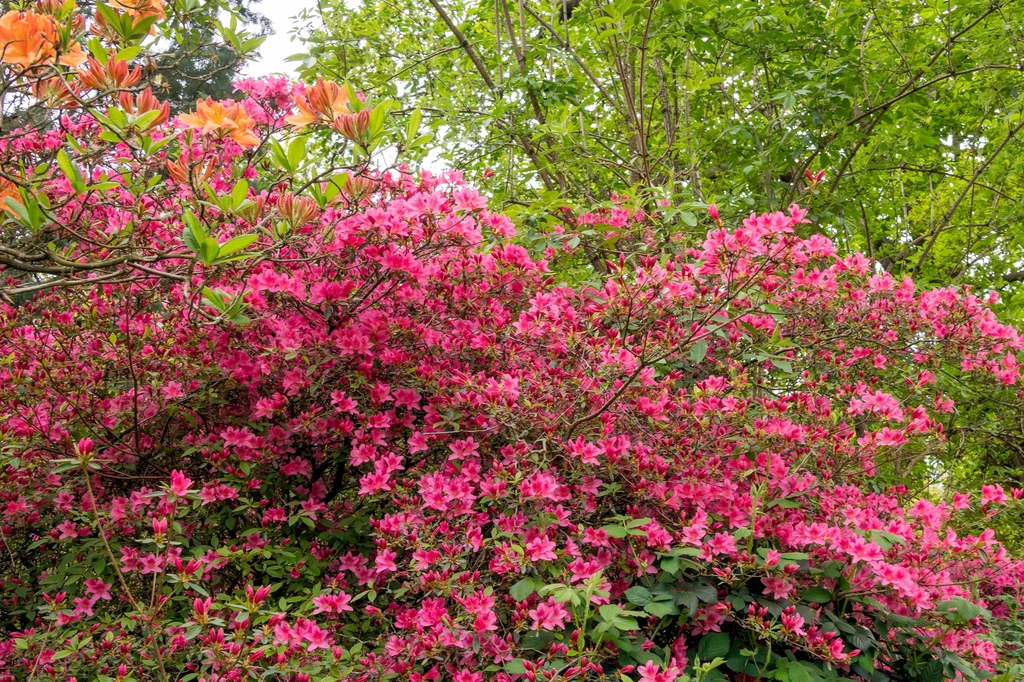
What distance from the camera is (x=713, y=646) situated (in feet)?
6.30

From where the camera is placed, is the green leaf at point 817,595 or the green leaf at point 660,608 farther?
the green leaf at point 817,595

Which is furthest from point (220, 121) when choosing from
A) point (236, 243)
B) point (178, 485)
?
point (178, 485)

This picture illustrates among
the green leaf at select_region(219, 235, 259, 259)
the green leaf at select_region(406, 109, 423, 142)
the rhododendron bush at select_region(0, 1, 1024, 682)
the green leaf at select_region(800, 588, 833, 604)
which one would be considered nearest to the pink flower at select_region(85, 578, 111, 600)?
the rhododendron bush at select_region(0, 1, 1024, 682)

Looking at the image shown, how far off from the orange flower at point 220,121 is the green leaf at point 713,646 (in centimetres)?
164

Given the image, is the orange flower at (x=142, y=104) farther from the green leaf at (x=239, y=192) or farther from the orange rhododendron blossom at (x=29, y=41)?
the green leaf at (x=239, y=192)

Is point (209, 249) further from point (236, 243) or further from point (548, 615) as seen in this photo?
point (548, 615)

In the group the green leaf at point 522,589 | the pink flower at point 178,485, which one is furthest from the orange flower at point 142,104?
the green leaf at point 522,589

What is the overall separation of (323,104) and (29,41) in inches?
23.3

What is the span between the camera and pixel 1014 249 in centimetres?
636

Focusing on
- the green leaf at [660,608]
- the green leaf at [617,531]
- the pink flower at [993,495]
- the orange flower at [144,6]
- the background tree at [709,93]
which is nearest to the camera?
the green leaf at [660,608]

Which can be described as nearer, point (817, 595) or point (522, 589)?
point (522, 589)

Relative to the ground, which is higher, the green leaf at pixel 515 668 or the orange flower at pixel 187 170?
the orange flower at pixel 187 170

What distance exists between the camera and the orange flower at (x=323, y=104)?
1.78m

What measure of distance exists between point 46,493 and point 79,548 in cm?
24
